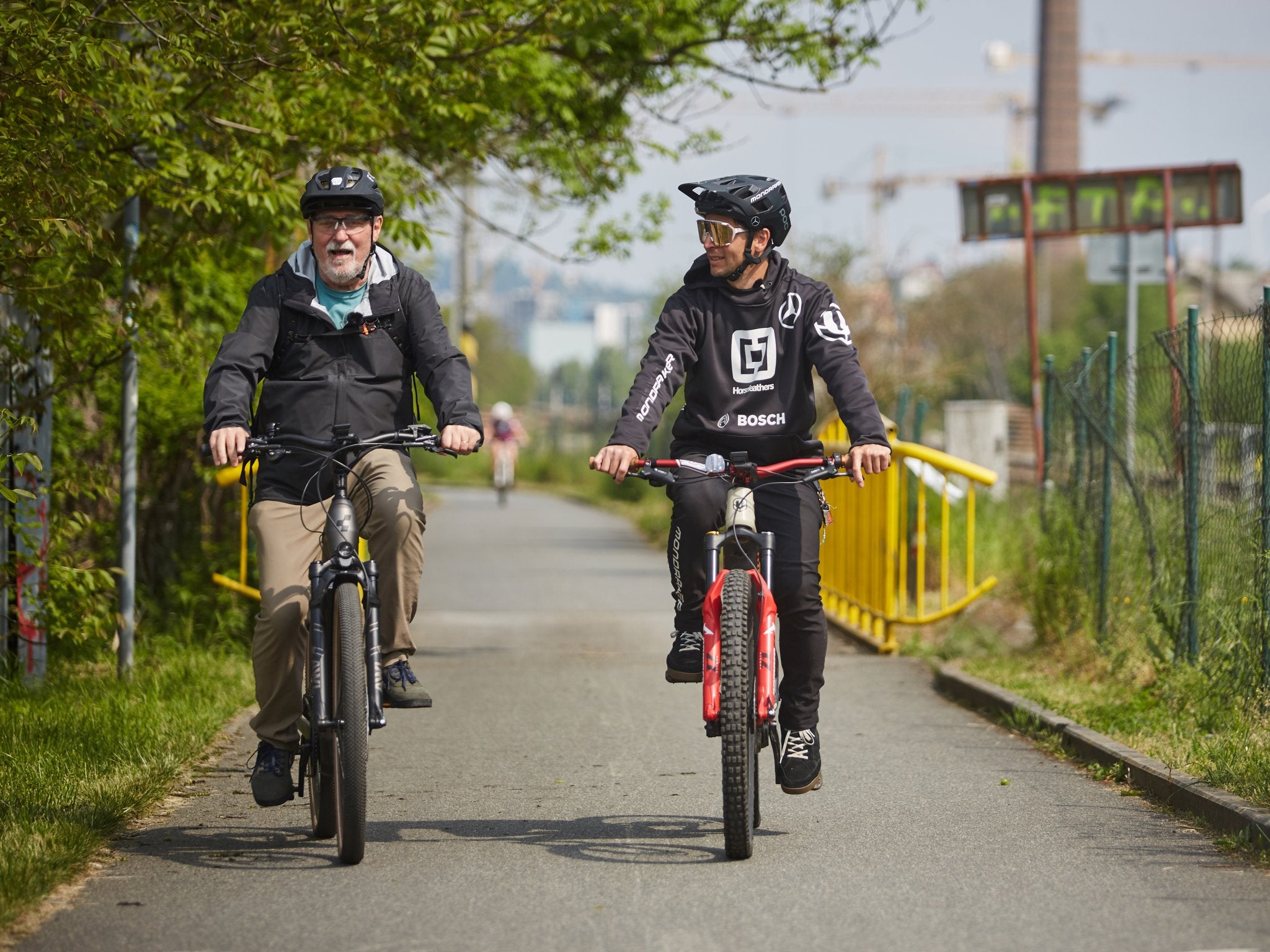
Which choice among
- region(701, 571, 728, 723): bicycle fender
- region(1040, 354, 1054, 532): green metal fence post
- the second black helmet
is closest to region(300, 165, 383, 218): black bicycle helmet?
the second black helmet

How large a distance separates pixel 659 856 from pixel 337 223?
7.20 feet

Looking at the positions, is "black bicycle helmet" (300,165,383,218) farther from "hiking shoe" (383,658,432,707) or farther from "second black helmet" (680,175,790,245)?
"hiking shoe" (383,658,432,707)

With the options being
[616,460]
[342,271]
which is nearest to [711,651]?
[616,460]

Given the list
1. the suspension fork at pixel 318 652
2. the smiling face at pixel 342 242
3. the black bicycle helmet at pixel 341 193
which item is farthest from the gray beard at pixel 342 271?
the suspension fork at pixel 318 652

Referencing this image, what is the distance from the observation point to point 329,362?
18.4 feet

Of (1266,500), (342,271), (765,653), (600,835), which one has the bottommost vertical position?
(600,835)

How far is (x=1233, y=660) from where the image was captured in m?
7.18

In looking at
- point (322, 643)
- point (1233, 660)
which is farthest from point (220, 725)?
point (1233, 660)

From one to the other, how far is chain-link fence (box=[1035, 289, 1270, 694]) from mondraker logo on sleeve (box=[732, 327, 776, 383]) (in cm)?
220

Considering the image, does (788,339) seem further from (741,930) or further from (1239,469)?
(1239,469)

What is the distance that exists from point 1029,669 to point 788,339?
4.42 metres

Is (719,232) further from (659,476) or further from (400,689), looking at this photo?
(400,689)

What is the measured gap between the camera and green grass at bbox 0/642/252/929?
520 centimetres

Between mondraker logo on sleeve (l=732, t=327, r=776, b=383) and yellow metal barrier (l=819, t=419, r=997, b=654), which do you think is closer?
mondraker logo on sleeve (l=732, t=327, r=776, b=383)
